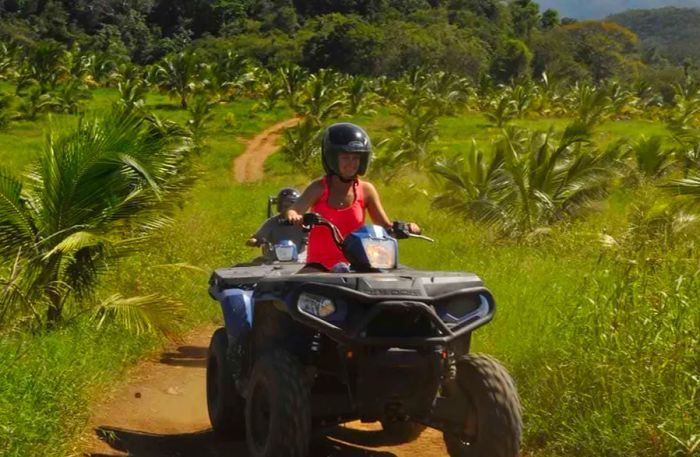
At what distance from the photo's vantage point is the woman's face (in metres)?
5.85

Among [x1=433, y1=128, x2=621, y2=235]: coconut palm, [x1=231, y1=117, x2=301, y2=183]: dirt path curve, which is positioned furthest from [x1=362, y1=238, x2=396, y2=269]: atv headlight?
[x1=231, y1=117, x2=301, y2=183]: dirt path curve

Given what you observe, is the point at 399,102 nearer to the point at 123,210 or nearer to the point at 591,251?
the point at 591,251

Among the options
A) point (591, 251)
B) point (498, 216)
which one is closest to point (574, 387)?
point (591, 251)

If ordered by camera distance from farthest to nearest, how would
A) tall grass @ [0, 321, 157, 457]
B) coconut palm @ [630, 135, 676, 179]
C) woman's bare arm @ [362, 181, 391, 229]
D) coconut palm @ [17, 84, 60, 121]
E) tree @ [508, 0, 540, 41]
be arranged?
tree @ [508, 0, 540, 41]
coconut palm @ [17, 84, 60, 121]
coconut palm @ [630, 135, 676, 179]
woman's bare arm @ [362, 181, 391, 229]
tall grass @ [0, 321, 157, 457]

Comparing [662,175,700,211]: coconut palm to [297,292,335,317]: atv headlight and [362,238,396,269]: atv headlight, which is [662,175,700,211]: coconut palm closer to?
[362,238,396,269]: atv headlight

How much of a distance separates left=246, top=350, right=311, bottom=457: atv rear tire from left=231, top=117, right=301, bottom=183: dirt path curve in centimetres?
2917

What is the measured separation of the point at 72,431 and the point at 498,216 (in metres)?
10.7

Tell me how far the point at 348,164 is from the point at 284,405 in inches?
63.1

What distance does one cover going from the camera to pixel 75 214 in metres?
8.18

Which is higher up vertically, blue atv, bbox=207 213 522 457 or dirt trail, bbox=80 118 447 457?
blue atv, bbox=207 213 522 457

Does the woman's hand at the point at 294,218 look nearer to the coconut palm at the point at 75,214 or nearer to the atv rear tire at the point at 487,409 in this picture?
the atv rear tire at the point at 487,409

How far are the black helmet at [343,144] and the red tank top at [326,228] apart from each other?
20 centimetres

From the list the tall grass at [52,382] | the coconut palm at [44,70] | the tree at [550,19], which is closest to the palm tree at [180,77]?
the coconut palm at [44,70]

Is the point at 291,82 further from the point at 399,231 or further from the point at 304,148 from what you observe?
the point at 399,231
